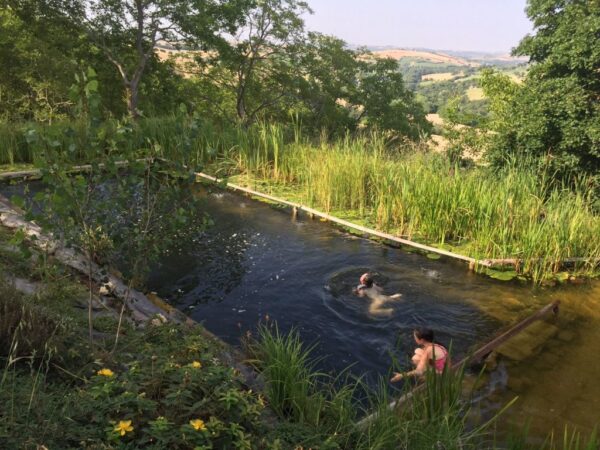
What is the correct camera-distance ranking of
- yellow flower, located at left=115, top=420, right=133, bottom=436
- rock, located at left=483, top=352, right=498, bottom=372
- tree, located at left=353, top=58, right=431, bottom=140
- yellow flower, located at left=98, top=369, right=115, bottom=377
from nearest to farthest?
yellow flower, located at left=115, top=420, right=133, bottom=436 < yellow flower, located at left=98, top=369, right=115, bottom=377 < rock, located at left=483, top=352, right=498, bottom=372 < tree, located at left=353, top=58, right=431, bottom=140

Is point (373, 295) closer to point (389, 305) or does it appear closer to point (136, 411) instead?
point (389, 305)

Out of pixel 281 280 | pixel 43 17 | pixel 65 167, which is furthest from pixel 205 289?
pixel 43 17

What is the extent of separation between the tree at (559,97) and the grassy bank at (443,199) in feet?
1.41

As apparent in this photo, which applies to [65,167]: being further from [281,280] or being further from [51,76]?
[51,76]

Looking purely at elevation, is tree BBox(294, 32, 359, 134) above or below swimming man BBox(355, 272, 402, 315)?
above

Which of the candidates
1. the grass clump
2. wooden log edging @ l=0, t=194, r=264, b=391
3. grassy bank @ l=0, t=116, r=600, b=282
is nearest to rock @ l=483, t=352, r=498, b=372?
the grass clump

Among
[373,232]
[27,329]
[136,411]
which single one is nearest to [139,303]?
[27,329]

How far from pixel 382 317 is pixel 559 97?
533 cm

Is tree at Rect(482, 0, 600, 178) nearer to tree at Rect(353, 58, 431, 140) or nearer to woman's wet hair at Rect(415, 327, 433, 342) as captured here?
woman's wet hair at Rect(415, 327, 433, 342)

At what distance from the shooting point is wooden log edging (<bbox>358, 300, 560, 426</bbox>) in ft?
9.87

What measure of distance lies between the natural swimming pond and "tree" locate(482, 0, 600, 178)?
8.76 feet

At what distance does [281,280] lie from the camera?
20.2 feet

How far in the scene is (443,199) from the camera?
715 centimetres

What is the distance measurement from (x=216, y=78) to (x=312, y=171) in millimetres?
10560
